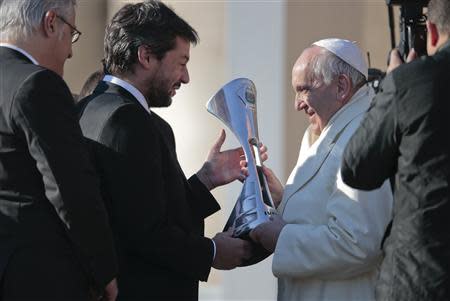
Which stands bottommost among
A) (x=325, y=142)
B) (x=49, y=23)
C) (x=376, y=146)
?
(x=325, y=142)

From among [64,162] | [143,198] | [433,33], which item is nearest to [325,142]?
[143,198]

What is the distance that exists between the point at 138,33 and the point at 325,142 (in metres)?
0.83

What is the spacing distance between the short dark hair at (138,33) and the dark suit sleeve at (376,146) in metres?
1.11

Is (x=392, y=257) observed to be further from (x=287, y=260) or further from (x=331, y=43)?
(x=331, y=43)

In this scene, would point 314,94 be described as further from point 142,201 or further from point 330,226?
point 142,201

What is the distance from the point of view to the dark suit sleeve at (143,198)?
3484 millimetres

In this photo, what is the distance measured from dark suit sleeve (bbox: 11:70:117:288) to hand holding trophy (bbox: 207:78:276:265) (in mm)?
688

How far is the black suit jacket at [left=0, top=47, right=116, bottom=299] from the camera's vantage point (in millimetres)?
3098

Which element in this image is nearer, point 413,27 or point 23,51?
point 23,51

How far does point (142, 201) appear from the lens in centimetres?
349

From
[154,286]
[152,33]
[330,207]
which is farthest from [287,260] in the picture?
[152,33]

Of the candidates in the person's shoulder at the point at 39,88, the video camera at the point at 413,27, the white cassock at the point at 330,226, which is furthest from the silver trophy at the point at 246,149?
the person's shoulder at the point at 39,88

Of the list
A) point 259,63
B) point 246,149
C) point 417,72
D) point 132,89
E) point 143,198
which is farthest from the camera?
point 259,63

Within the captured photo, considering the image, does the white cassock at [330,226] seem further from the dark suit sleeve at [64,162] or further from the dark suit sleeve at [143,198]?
the dark suit sleeve at [64,162]
